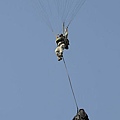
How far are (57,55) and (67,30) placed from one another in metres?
1.39

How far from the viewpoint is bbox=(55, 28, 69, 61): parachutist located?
5866cm

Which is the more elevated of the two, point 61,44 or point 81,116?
point 61,44

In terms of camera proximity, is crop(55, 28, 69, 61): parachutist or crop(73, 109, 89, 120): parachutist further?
crop(55, 28, 69, 61): parachutist

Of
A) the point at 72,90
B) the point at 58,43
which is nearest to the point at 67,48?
the point at 58,43

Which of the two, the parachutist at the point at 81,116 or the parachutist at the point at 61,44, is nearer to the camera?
the parachutist at the point at 81,116

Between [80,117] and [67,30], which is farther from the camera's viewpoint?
[67,30]

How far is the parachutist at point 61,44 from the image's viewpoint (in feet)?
192

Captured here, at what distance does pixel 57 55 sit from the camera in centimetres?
5872

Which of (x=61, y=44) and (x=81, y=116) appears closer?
(x=81, y=116)

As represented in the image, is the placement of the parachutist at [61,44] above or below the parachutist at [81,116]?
above

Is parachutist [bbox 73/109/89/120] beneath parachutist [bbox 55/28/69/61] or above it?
beneath

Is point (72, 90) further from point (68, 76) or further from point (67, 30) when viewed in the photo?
point (67, 30)

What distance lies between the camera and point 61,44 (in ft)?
193

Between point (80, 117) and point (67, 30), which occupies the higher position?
point (67, 30)
